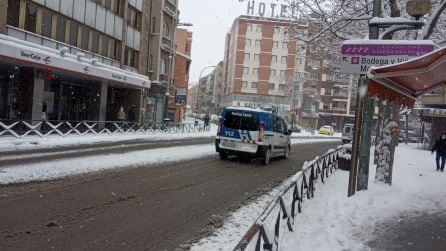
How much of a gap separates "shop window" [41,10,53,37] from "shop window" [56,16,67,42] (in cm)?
68

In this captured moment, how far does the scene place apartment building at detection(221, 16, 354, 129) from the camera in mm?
85062

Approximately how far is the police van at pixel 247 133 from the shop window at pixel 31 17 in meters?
11.9

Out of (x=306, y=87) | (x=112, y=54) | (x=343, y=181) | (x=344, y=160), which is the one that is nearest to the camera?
(x=343, y=181)

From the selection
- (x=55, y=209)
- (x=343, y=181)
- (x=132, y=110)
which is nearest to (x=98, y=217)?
(x=55, y=209)

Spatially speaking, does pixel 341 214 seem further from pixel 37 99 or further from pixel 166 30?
pixel 166 30

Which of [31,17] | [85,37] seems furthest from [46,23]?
[85,37]

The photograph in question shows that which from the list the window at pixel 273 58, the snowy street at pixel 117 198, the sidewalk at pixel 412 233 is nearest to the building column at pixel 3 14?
the snowy street at pixel 117 198

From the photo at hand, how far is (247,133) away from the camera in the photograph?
632 inches

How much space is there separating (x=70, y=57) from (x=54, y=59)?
2123 mm

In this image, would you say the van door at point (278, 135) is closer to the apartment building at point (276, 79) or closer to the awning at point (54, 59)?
the awning at point (54, 59)

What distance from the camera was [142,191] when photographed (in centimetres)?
936

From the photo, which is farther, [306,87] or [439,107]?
[306,87]

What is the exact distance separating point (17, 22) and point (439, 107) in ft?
101

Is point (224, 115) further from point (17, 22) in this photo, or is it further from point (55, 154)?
point (17, 22)
